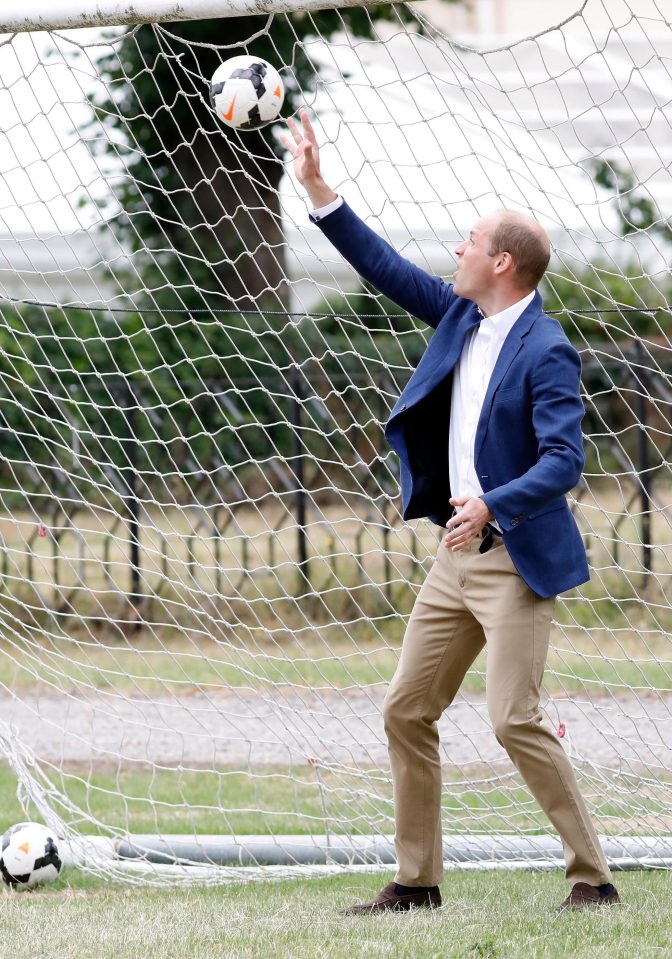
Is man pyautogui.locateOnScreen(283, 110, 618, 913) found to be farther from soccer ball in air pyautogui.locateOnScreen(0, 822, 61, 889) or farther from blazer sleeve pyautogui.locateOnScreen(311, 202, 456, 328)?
soccer ball in air pyautogui.locateOnScreen(0, 822, 61, 889)

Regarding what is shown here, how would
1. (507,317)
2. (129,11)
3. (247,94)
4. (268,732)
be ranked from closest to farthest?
(507,317), (247,94), (129,11), (268,732)

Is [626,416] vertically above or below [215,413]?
below

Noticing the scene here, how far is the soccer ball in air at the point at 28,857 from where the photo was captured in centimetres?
415

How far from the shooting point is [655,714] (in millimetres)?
6230

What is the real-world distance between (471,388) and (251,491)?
24.6 ft

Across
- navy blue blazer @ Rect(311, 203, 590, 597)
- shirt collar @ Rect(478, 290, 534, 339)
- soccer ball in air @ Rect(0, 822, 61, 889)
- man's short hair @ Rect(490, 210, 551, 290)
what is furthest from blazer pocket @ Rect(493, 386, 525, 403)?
soccer ball in air @ Rect(0, 822, 61, 889)

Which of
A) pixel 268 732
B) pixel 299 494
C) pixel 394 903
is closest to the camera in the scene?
A: pixel 394 903

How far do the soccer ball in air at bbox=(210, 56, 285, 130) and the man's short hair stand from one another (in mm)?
1035

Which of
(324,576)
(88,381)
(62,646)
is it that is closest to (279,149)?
(88,381)

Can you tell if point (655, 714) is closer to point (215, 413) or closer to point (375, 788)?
point (375, 788)

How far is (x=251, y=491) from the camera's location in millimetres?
10805

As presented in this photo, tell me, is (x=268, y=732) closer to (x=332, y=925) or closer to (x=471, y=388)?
(x=332, y=925)

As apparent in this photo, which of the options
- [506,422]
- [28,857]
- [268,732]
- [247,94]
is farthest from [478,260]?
[268,732]

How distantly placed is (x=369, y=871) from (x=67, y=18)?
310 cm
